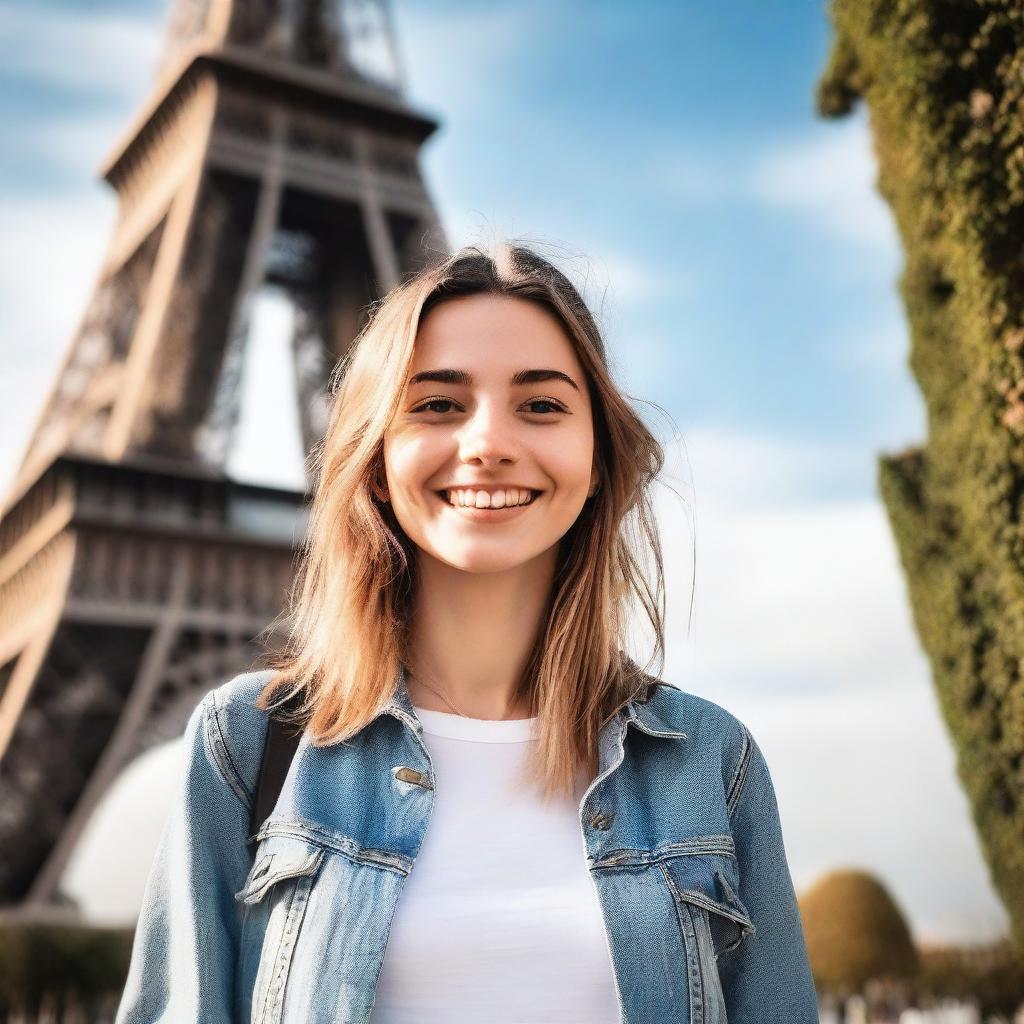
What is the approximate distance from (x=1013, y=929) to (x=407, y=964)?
8.05 metres

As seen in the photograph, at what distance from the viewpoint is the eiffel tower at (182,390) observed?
19578mm

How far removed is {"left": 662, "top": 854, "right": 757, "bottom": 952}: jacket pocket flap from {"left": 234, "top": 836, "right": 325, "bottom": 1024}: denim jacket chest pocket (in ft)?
1.73

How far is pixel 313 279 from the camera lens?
84.0ft

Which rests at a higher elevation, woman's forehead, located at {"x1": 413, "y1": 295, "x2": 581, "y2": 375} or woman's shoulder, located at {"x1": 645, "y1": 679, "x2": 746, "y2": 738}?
woman's forehead, located at {"x1": 413, "y1": 295, "x2": 581, "y2": 375}

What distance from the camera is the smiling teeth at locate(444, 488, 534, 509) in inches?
78.8

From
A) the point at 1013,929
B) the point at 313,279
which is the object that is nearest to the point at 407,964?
the point at 1013,929

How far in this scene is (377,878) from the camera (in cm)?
187

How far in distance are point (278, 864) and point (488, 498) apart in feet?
2.01

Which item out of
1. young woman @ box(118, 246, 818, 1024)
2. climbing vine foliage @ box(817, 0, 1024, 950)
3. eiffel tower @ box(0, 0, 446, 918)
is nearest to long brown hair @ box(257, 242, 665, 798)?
young woman @ box(118, 246, 818, 1024)

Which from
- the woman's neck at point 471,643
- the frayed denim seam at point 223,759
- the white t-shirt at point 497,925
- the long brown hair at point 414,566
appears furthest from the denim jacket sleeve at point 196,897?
the woman's neck at point 471,643

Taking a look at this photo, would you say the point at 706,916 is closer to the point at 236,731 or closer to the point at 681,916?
the point at 681,916

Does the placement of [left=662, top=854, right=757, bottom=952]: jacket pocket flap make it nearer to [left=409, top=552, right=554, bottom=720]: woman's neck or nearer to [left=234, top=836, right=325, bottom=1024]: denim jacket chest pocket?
[left=409, top=552, right=554, bottom=720]: woman's neck

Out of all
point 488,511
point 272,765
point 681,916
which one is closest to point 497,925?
point 681,916

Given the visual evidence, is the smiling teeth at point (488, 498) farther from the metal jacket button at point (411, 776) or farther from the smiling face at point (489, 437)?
the metal jacket button at point (411, 776)
